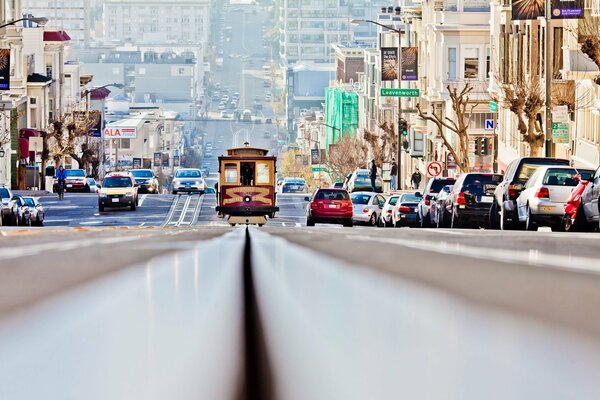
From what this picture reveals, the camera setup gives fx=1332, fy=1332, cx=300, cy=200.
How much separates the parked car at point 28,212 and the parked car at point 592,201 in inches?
968

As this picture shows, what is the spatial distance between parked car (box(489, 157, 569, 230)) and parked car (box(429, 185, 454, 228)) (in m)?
3.60

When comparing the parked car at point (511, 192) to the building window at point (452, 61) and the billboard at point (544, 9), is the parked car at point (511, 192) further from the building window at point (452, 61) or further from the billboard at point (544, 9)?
the building window at point (452, 61)

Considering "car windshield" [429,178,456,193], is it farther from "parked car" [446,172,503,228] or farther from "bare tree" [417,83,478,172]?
"bare tree" [417,83,478,172]

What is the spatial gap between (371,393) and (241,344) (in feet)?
1.93

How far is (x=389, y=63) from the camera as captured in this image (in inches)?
3334

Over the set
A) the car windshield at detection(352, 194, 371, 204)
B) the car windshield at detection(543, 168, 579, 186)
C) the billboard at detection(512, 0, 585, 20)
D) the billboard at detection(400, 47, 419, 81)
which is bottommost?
the car windshield at detection(352, 194, 371, 204)

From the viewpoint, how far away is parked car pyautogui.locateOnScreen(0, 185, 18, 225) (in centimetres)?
4152

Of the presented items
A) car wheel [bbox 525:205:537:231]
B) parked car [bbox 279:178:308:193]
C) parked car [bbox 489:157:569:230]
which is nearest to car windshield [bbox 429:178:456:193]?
parked car [bbox 489:157:569:230]

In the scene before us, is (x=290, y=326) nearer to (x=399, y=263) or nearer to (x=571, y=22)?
(x=399, y=263)

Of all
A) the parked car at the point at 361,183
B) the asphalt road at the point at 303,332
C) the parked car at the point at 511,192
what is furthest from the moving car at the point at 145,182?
the asphalt road at the point at 303,332

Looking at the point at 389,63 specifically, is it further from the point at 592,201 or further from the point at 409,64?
the point at 592,201

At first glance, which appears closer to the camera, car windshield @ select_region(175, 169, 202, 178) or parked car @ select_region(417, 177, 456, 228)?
parked car @ select_region(417, 177, 456, 228)

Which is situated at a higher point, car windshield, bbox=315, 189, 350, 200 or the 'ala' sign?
the 'ala' sign

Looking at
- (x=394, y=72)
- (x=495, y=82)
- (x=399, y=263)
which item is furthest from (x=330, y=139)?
(x=399, y=263)
